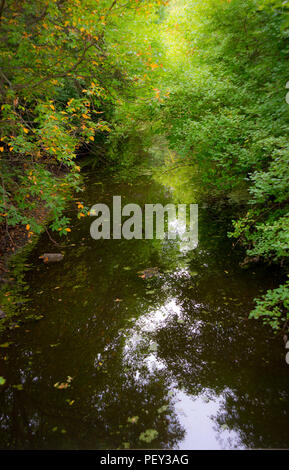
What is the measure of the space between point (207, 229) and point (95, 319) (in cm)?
421

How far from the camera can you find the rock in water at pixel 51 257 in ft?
21.5

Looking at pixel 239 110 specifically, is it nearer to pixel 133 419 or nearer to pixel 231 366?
pixel 231 366

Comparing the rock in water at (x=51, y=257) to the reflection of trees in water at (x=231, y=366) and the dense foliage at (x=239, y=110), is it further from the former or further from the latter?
the dense foliage at (x=239, y=110)

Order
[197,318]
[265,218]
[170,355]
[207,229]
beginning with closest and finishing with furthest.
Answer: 1. [170,355]
2. [197,318]
3. [265,218]
4. [207,229]

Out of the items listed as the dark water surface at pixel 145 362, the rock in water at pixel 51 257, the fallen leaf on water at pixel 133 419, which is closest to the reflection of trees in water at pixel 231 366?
the dark water surface at pixel 145 362

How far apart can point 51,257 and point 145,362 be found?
3.67m

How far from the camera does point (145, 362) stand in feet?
13.0

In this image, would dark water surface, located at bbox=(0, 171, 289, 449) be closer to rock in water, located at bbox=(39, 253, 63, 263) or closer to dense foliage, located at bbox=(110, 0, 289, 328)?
rock in water, located at bbox=(39, 253, 63, 263)

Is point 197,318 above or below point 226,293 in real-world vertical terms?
below

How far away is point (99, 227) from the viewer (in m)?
8.25

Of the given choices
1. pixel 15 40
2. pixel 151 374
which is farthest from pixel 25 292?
pixel 15 40
